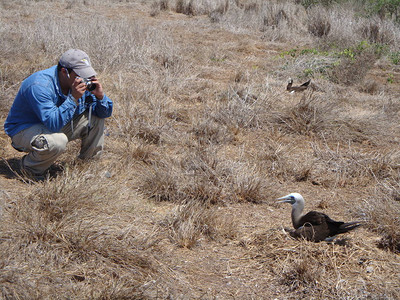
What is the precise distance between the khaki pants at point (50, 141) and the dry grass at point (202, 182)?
18cm

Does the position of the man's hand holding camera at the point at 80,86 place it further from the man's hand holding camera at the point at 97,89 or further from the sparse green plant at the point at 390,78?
the sparse green plant at the point at 390,78

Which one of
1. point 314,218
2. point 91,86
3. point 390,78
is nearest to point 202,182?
point 314,218

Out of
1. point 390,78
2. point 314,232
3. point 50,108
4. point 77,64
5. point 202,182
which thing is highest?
point 77,64

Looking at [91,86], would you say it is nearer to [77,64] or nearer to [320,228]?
[77,64]

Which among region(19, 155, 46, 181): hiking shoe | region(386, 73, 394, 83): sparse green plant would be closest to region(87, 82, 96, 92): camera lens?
region(19, 155, 46, 181): hiking shoe

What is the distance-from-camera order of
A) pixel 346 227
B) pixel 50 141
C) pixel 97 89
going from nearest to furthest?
pixel 346 227 < pixel 50 141 < pixel 97 89

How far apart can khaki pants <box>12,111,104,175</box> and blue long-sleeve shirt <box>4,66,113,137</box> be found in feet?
0.23

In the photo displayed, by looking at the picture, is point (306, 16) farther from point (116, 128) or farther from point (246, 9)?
point (116, 128)

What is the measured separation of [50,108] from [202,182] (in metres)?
1.45

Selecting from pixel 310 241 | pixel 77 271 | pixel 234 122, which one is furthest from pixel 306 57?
pixel 77 271

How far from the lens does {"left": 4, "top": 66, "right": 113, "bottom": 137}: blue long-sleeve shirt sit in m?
3.84

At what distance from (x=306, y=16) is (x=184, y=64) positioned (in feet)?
25.4

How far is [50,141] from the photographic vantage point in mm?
3934

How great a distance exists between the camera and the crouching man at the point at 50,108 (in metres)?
3.87
